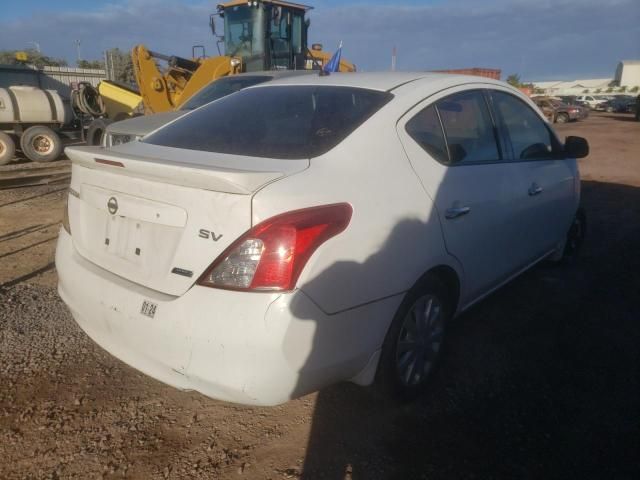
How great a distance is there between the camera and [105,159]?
2.21 m

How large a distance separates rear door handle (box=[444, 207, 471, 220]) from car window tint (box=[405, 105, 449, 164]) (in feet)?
0.84

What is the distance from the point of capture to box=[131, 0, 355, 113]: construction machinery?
34.3 ft

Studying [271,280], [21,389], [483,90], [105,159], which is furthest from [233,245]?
[483,90]

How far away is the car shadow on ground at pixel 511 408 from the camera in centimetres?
223

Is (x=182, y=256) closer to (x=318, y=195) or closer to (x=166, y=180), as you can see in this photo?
(x=166, y=180)

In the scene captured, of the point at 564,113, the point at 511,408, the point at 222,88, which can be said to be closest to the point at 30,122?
the point at 222,88

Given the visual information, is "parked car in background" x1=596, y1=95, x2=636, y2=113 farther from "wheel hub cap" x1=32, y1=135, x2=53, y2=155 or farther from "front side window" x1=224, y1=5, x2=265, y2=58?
"wheel hub cap" x1=32, y1=135, x2=53, y2=155

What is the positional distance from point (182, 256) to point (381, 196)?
866mm

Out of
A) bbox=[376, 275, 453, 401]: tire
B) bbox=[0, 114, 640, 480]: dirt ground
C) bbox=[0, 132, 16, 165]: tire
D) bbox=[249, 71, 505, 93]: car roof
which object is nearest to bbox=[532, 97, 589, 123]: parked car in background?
bbox=[0, 132, 16, 165]: tire

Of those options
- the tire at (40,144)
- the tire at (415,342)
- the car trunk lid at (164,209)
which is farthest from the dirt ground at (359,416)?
the tire at (40,144)

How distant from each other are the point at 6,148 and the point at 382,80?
10397 millimetres

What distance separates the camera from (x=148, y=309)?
1.96 meters

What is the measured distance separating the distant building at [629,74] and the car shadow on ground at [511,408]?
9163 centimetres

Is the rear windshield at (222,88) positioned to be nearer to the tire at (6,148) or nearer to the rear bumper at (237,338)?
the rear bumper at (237,338)
